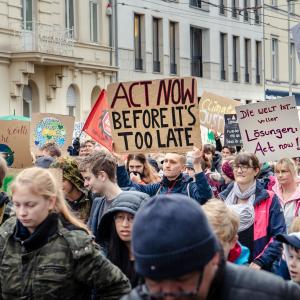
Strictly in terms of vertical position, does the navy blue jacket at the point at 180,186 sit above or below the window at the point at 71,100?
below

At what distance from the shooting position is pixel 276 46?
45531 mm

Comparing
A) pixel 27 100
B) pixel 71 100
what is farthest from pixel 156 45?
pixel 27 100

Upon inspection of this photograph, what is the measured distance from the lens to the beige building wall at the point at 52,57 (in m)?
27.3

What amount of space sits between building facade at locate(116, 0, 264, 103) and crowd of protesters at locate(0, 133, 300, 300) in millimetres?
25199

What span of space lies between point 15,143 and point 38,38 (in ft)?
51.2

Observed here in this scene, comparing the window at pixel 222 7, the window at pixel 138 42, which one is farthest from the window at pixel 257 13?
the window at pixel 138 42

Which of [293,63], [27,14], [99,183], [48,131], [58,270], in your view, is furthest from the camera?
[293,63]

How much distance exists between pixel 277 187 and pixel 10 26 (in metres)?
19.4

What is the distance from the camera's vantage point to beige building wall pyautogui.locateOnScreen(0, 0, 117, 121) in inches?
1075

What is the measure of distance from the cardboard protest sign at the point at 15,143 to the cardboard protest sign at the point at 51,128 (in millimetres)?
2049

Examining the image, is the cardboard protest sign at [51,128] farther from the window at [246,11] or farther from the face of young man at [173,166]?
the window at [246,11]

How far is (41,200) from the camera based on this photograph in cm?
434

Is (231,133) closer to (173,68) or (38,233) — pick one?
(38,233)

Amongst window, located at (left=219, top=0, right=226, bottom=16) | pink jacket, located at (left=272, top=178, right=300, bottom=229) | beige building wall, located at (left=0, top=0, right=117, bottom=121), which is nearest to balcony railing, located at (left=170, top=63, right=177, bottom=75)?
window, located at (left=219, top=0, right=226, bottom=16)
